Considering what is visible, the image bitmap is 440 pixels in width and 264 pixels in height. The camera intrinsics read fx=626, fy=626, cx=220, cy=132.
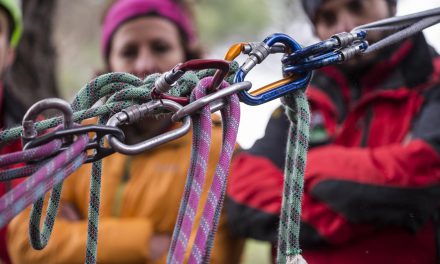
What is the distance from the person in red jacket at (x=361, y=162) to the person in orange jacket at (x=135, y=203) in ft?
0.39

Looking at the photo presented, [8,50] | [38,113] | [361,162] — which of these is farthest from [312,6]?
[38,113]

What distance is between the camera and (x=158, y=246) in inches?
51.0

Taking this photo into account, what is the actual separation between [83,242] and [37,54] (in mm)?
1586

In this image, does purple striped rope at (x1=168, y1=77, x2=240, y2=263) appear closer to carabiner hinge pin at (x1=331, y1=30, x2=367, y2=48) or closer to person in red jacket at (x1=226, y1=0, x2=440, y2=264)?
carabiner hinge pin at (x1=331, y1=30, x2=367, y2=48)

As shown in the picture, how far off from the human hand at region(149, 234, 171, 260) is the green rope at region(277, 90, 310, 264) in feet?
1.92

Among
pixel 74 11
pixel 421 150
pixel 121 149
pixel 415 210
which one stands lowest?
pixel 121 149

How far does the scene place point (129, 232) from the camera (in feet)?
4.22

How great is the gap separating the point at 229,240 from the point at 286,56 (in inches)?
26.2

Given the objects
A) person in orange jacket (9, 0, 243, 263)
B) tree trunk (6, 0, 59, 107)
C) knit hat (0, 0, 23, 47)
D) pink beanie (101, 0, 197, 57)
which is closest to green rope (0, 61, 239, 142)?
person in orange jacket (9, 0, 243, 263)

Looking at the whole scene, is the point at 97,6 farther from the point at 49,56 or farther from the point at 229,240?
the point at 229,240

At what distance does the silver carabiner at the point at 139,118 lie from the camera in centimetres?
61

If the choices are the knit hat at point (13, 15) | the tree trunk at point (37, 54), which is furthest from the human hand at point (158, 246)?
the tree trunk at point (37, 54)

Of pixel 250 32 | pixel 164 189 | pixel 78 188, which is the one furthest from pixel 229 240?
pixel 250 32

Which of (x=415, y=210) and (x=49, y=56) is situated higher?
(x=49, y=56)
